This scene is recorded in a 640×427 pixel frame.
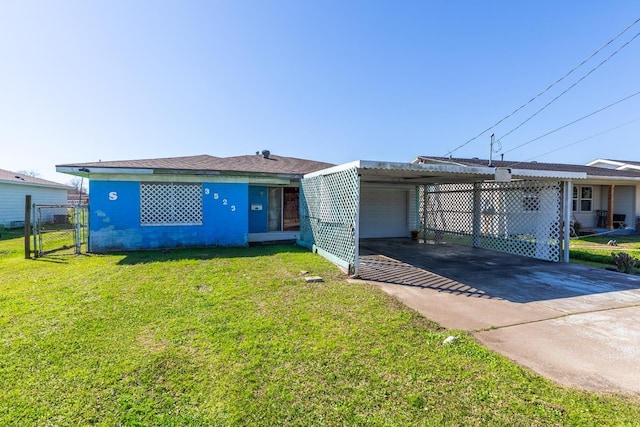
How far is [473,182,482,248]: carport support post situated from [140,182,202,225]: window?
31.2 feet

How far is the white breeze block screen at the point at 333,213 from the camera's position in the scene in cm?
689

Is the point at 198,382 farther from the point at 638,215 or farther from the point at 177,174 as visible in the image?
the point at 638,215

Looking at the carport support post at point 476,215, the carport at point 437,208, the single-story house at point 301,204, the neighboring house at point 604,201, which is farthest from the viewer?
the neighboring house at point 604,201

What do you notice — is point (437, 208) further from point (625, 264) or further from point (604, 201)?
point (604, 201)

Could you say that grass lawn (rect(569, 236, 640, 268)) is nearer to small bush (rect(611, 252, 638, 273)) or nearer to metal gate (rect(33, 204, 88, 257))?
small bush (rect(611, 252, 638, 273))

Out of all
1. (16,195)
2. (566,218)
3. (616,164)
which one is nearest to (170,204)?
(566,218)

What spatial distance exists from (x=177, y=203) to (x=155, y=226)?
3.23ft

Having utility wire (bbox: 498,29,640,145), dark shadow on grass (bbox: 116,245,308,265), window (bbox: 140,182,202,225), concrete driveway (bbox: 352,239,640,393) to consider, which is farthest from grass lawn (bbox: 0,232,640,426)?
utility wire (bbox: 498,29,640,145)

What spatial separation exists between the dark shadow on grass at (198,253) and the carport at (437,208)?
121 cm

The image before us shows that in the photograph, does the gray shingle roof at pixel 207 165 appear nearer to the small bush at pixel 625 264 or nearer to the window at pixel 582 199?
the small bush at pixel 625 264

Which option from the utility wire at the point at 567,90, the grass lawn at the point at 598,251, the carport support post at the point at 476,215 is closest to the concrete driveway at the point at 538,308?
the grass lawn at the point at 598,251

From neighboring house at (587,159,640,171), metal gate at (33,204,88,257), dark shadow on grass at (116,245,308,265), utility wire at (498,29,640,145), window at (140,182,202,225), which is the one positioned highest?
utility wire at (498,29,640,145)

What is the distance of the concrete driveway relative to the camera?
3148 mm

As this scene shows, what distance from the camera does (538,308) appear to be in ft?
15.7
